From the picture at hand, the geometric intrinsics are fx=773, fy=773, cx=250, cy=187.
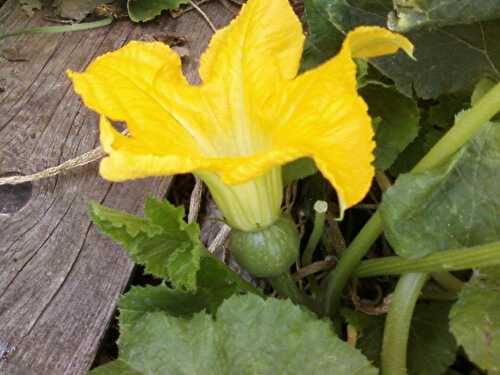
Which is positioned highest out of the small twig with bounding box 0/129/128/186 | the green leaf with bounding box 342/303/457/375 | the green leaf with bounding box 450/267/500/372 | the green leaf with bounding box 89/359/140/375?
the small twig with bounding box 0/129/128/186

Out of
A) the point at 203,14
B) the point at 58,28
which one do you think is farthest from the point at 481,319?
the point at 58,28

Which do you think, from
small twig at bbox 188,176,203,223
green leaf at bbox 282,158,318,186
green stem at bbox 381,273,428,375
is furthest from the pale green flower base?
small twig at bbox 188,176,203,223

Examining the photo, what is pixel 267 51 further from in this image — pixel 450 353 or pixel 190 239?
pixel 450 353

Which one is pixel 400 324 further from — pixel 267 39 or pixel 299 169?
pixel 267 39

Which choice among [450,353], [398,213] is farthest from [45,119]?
[450,353]

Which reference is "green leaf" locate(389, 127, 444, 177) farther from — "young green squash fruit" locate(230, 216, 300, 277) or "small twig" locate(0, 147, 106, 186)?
"small twig" locate(0, 147, 106, 186)

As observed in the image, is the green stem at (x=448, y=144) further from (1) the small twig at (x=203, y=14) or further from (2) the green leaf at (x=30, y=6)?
(2) the green leaf at (x=30, y=6)
